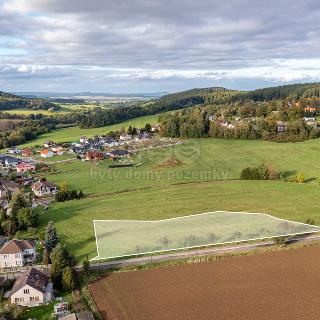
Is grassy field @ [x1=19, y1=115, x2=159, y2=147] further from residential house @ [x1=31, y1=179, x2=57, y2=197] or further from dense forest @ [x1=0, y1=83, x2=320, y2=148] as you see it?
residential house @ [x1=31, y1=179, x2=57, y2=197]

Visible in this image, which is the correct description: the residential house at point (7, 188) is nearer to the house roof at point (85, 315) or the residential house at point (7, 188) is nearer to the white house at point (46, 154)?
the white house at point (46, 154)

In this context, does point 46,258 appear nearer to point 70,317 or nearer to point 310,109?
point 70,317

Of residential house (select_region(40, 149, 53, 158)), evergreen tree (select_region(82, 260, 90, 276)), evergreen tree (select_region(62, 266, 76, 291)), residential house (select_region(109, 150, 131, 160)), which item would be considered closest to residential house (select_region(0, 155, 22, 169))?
residential house (select_region(40, 149, 53, 158))

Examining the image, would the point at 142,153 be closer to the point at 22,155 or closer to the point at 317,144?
the point at 22,155

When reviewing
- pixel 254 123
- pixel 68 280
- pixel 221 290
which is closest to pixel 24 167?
pixel 68 280

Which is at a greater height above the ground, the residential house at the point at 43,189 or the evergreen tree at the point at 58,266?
the residential house at the point at 43,189

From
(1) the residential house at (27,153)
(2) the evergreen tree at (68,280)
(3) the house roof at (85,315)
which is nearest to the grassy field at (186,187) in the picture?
(2) the evergreen tree at (68,280)

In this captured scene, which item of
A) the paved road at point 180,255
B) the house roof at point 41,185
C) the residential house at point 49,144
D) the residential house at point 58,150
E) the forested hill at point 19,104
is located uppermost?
the forested hill at point 19,104

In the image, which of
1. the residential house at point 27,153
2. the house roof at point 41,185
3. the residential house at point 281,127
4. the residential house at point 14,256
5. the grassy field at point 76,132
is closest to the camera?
the residential house at point 14,256
